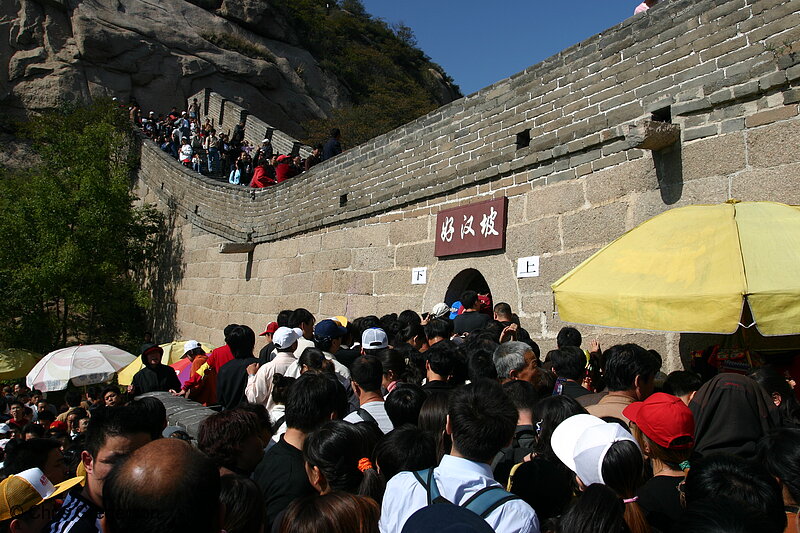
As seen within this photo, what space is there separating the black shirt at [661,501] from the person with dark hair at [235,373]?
348 centimetres

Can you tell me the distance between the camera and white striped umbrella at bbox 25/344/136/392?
8.77 m

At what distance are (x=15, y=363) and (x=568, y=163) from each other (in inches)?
520

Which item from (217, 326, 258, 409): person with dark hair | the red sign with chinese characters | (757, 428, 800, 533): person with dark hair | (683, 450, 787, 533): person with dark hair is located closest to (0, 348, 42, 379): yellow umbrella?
the red sign with chinese characters

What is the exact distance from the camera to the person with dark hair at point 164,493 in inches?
60.5

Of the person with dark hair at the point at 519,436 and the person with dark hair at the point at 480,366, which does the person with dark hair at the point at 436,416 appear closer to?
the person with dark hair at the point at 519,436

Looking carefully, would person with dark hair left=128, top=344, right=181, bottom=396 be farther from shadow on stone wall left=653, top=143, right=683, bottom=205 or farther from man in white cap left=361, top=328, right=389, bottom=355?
shadow on stone wall left=653, top=143, right=683, bottom=205

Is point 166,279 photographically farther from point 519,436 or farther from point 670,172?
point 519,436

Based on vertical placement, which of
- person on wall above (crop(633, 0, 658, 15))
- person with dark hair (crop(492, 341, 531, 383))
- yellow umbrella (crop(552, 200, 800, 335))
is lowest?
person with dark hair (crop(492, 341, 531, 383))

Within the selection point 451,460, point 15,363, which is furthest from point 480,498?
point 15,363

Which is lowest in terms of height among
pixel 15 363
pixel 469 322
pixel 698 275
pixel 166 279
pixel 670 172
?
pixel 15 363

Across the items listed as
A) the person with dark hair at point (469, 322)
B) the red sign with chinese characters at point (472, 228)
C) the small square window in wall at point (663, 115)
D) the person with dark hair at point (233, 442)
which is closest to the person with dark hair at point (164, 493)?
the person with dark hair at point (233, 442)

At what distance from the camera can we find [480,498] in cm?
220

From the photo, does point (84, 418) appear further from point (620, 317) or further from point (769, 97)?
point (769, 97)

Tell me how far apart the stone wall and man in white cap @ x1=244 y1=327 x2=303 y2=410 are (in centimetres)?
318
